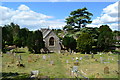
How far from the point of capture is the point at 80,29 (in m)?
33.7

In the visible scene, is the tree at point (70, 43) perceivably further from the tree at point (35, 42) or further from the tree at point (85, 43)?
the tree at point (35, 42)

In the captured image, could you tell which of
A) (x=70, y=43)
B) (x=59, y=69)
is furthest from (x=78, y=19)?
(x=59, y=69)

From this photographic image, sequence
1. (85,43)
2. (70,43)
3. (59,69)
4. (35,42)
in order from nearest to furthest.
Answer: (59,69)
(35,42)
(85,43)
(70,43)

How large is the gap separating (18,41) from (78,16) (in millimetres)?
16133

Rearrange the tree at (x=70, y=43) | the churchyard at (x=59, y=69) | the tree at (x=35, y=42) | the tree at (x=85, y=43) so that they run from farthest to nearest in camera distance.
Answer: the tree at (x=70, y=43)
the tree at (x=85, y=43)
the tree at (x=35, y=42)
the churchyard at (x=59, y=69)

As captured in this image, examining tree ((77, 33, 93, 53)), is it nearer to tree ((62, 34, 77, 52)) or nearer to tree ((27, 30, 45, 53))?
tree ((62, 34, 77, 52))

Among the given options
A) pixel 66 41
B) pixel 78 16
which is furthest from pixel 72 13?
pixel 66 41

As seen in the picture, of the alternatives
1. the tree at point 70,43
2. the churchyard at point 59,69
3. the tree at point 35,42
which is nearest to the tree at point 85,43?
the tree at point 70,43

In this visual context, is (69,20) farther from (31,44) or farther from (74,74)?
(74,74)

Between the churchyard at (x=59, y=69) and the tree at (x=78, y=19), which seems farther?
the tree at (x=78, y=19)

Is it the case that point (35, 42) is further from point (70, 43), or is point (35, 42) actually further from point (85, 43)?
point (85, 43)

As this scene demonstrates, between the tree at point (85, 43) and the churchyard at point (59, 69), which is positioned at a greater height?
the tree at point (85, 43)

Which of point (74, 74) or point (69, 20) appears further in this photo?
point (69, 20)

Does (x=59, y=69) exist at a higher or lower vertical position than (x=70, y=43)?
lower
